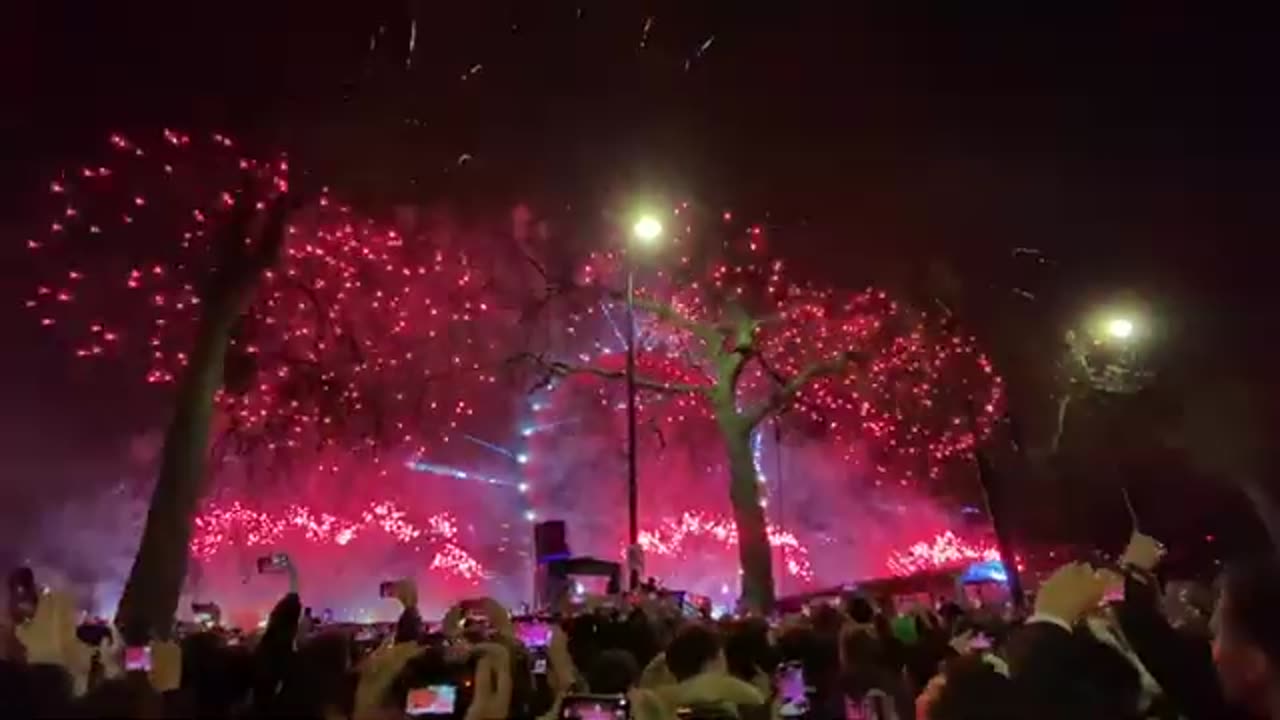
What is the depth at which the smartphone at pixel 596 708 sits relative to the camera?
21.5 feet

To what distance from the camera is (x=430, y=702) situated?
6859mm

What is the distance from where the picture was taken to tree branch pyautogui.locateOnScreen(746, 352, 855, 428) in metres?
24.6

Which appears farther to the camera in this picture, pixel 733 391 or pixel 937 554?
pixel 937 554

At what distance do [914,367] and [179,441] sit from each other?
14822mm

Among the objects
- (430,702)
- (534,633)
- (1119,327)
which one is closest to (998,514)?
(1119,327)

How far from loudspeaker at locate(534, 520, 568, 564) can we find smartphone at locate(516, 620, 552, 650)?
11572 millimetres

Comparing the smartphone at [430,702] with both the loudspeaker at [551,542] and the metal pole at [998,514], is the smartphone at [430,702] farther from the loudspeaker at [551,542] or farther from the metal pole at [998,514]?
the metal pole at [998,514]

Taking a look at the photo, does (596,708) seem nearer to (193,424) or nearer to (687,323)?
(193,424)

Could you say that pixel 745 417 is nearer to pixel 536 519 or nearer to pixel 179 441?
pixel 179 441

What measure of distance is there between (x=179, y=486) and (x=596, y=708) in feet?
40.8

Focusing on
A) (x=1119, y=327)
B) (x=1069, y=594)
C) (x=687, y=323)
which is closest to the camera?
(x=1069, y=594)

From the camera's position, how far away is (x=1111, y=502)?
35000mm

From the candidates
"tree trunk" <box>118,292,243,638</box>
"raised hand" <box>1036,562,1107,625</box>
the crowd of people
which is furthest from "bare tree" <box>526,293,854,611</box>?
"raised hand" <box>1036,562,1107,625</box>

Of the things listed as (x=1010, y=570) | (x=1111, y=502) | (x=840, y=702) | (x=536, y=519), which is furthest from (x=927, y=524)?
(x=840, y=702)
